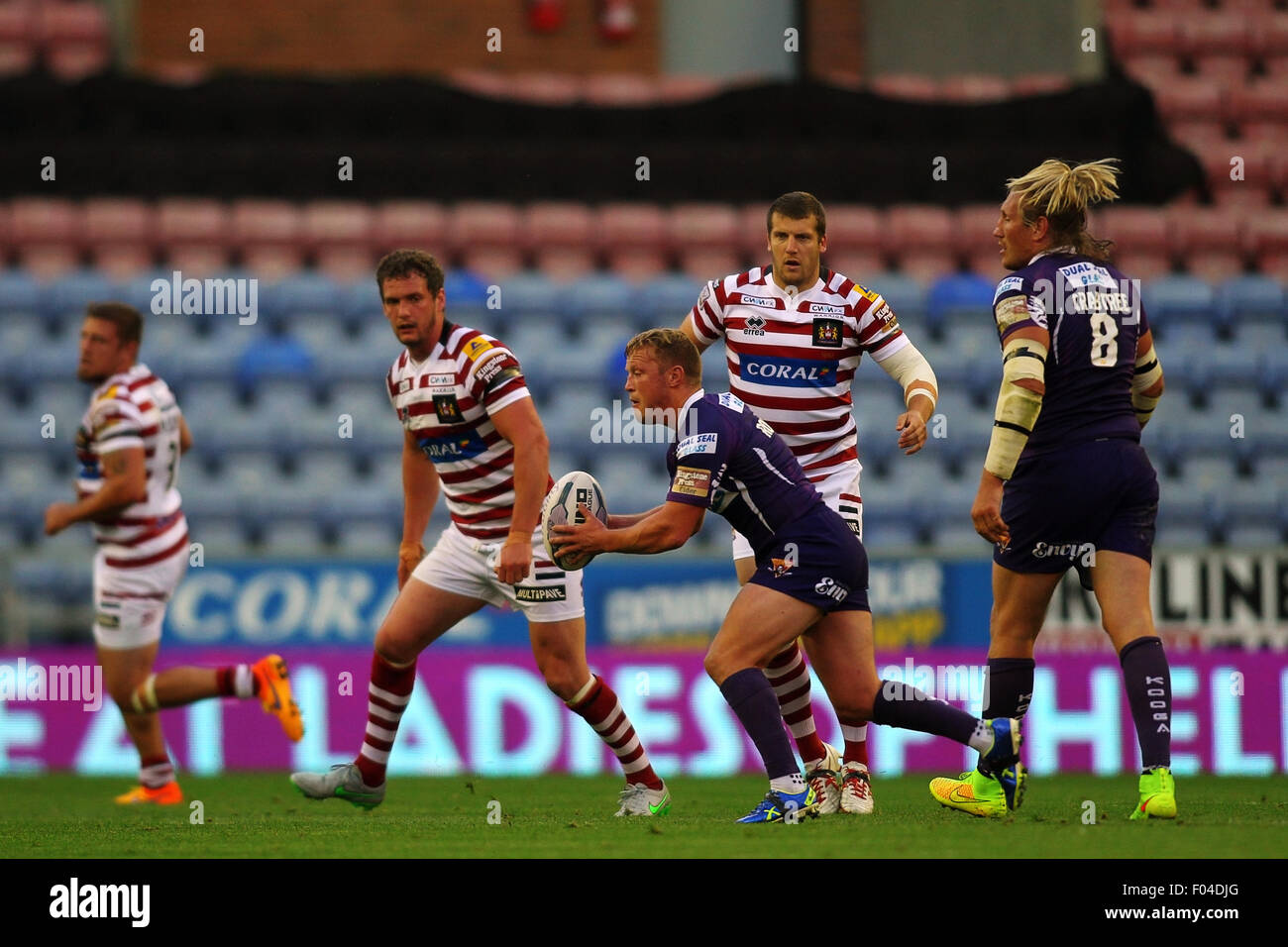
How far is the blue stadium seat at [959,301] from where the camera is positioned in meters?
12.3

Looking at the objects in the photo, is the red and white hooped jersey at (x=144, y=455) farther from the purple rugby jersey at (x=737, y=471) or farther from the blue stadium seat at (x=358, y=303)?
the blue stadium seat at (x=358, y=303)

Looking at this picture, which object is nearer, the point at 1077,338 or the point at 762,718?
the point at 762,718

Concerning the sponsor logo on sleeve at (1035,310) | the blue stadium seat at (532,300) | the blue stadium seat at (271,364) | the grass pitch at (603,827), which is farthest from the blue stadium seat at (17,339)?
the sponsor logo on sleeve at (1035,310)

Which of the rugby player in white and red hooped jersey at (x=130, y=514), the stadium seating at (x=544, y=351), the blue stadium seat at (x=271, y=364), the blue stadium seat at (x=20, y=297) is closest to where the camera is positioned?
the rugby player in white and red hooped jersey at (x=130, y=514)

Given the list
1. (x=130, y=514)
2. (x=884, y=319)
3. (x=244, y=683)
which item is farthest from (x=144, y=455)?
(x=884, y=319)

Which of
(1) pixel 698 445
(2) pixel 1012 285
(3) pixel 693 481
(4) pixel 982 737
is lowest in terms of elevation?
(4) pixel 982 737

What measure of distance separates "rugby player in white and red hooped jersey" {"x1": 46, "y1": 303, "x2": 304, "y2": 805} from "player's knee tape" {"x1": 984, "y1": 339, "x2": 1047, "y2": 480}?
3666 millimetres

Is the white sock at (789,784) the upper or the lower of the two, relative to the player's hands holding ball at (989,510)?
lower

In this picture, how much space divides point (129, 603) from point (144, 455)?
639mm

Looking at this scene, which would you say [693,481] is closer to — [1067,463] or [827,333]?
[827,333]

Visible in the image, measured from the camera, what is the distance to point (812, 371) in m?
6.16

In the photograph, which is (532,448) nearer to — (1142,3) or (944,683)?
(944,683)

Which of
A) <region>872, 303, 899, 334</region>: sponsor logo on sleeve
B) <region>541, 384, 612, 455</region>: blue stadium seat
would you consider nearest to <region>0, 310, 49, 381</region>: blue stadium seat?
<region>541, 384, 612, 455</region>: blue stadium seat

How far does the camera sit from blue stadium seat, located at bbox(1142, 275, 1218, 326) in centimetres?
1248
